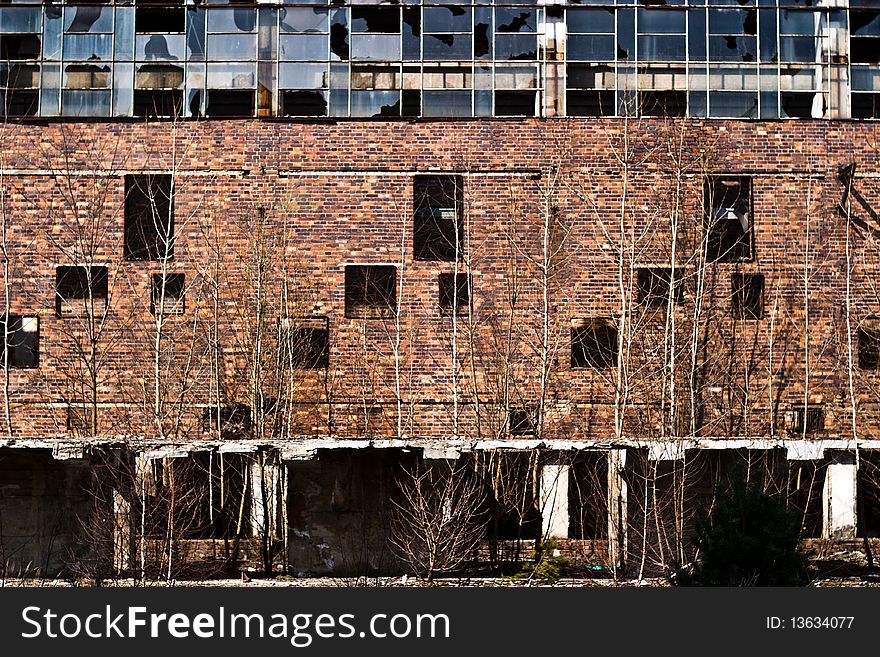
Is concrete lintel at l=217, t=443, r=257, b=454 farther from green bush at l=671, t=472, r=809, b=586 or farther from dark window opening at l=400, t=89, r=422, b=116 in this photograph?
green bush at l=671, t=472, r=809, b=586

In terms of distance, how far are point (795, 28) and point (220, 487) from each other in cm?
1490

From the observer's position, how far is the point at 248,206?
24.2m

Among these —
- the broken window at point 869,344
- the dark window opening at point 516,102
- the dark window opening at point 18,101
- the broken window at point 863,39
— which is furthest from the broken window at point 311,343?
the broken window at point 863,39

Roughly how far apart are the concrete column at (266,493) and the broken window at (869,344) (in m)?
12.0

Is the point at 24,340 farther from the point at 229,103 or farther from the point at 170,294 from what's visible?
the point at 229,103

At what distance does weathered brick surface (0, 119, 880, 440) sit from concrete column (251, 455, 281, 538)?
250 cm

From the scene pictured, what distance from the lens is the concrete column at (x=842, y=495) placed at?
21.3 meters

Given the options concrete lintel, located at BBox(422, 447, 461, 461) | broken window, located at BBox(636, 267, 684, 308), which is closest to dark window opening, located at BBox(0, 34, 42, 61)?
concrete lintel, located at BBox(422, 447, 461, 461)

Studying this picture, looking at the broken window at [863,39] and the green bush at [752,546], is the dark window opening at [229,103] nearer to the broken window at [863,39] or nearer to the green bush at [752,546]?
the broken window at [863,39]

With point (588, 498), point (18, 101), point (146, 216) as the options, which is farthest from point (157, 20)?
point (588, 498)

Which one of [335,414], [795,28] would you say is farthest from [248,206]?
[795,28]

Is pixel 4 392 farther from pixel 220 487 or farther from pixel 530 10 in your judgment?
pixel 530 10

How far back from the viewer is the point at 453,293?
79.7ft

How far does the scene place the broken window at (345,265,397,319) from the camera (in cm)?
2408
